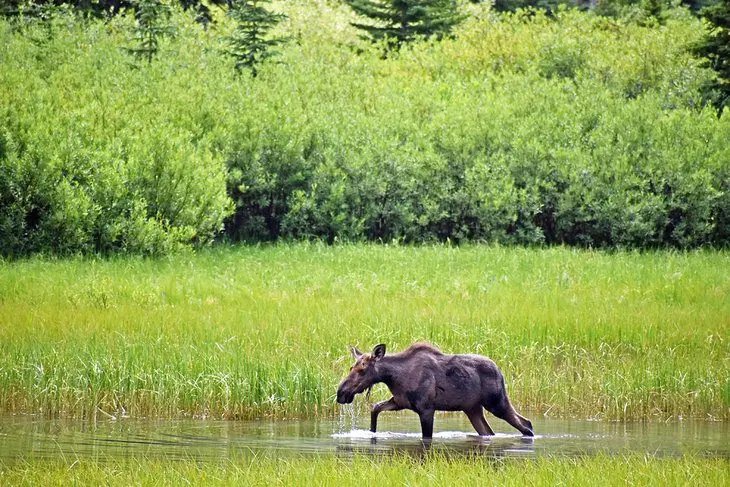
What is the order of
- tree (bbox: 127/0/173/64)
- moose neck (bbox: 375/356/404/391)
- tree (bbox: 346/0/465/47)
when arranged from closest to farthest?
1. moose neck (bbox: 375/356/404/391)
2. tree (bbox: 127/0/173/64)
3. tree (bbox: 346/0/465/47)

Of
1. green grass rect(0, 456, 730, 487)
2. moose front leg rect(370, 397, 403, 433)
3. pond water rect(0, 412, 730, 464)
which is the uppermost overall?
green grass rect(0, 456, 730, 487)

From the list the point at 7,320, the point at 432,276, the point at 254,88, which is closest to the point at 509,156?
the point at 254,88

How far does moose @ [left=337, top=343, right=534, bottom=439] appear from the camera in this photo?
41.8 ft

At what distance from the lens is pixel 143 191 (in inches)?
1187

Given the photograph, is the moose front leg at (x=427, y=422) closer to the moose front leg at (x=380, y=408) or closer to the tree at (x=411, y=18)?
the moose front leg at (x=380, y=408)

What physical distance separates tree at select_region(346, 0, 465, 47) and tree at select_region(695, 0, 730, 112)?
14761mm

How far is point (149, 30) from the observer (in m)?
41.8

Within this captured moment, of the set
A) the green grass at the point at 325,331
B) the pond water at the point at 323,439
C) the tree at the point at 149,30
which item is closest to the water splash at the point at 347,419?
the pond water at the point at 323,439

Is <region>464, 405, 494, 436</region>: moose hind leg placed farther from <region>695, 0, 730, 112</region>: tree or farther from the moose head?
<region>695, 0, 730, 112</region>: tree

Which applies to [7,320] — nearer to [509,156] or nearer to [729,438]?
[729,438]

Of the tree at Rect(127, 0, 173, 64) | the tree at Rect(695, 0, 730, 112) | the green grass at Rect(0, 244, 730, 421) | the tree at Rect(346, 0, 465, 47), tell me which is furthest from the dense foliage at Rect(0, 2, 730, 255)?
the tree at Rect(346, 0, 465, 47)

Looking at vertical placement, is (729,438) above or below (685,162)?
below

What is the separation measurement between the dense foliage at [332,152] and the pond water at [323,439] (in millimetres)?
15580

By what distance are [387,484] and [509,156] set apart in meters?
27.5
